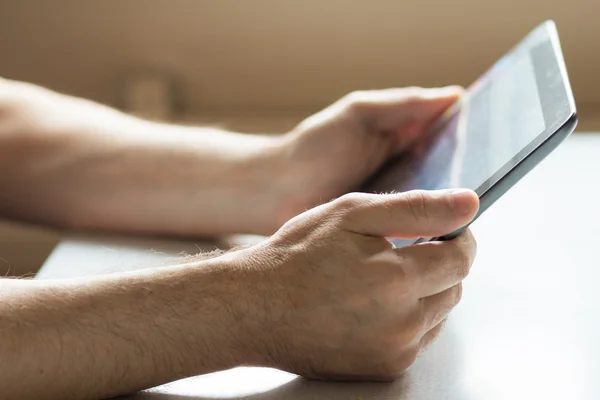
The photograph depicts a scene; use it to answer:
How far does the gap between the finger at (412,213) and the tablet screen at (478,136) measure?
4 centimetres

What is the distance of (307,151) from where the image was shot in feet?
3.06

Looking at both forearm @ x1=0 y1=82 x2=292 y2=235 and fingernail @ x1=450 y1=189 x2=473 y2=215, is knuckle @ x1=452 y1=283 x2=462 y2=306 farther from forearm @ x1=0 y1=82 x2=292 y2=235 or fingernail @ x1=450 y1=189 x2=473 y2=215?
forearm @ x1=0 y1=82 x2=292 y2=235

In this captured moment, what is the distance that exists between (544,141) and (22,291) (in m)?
0.39

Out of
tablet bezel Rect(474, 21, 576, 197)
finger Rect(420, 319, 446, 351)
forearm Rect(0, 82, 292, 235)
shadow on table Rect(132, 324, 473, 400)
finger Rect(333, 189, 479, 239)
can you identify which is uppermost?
tablet bezel Rect(474, 21, 576, 197)

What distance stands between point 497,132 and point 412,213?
0.50 ft

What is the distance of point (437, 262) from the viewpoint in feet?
2.14

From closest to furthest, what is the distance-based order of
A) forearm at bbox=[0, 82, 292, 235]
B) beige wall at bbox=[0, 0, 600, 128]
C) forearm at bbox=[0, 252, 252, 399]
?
forearm at bbox=[0, 252, 252, 399] → forearm at bbox=[0, 82, 292, 235] → beige wall at bbox=[0, 0, 600, 128]

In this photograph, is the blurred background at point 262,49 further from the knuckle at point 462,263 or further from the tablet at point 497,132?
the knuckle at point 462,263

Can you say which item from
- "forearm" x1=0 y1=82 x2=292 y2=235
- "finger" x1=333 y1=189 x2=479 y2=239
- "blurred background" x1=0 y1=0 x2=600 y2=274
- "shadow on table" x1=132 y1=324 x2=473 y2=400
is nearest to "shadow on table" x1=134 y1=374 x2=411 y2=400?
"shadow on table" x1=132 y1=324 x2=473 y2=400

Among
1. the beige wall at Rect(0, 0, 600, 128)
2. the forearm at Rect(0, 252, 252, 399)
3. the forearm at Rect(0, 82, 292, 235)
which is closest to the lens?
the forearm at Rect(0, 252, 252, 399)

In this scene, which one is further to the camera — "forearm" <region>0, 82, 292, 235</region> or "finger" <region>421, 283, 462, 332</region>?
"forearm" <region>0, 82, 292, 235</region>

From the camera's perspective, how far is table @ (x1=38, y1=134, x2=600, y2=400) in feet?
2.12

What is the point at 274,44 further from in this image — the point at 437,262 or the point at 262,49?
the point at 437,262

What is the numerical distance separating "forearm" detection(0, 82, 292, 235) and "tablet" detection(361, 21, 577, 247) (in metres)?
0.13
